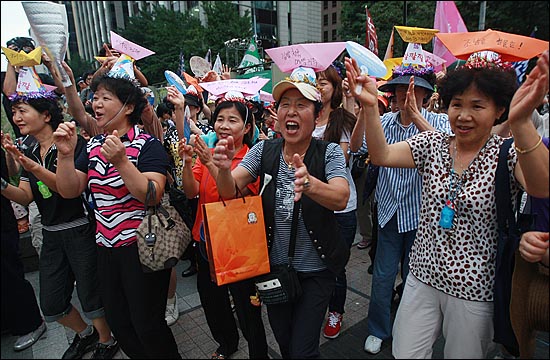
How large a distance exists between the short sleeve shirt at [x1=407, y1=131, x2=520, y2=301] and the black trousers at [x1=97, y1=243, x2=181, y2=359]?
165cm

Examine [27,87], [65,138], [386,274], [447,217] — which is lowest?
[386,274]

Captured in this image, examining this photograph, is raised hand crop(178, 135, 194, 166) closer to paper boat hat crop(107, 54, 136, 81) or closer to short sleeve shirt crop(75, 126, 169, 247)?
short sleeve shirt crop(75, 126, 169, 247)

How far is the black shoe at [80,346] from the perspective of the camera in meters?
2.79

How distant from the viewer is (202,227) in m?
2.62

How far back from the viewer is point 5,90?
322cm

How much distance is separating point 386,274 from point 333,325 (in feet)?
2.31

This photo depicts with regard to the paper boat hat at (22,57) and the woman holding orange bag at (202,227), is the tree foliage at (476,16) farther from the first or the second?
the paper boat hat at (22,57)

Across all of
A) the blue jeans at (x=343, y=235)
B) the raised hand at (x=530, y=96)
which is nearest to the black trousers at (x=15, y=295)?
the blue jeans at (x=343, y=235)

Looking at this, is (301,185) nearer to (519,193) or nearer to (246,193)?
(246,193)

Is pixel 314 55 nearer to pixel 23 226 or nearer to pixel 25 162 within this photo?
pixel 25 162

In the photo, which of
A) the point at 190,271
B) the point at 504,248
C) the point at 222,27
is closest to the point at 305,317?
the point at 504,248

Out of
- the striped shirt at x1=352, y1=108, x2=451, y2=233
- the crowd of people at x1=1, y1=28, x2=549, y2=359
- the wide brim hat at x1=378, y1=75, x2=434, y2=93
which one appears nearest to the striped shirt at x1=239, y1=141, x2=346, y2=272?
the crowd of people at x1=1, y1=28, x2=549, y2=359

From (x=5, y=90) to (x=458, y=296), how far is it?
3854mm

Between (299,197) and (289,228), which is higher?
(299,197)
